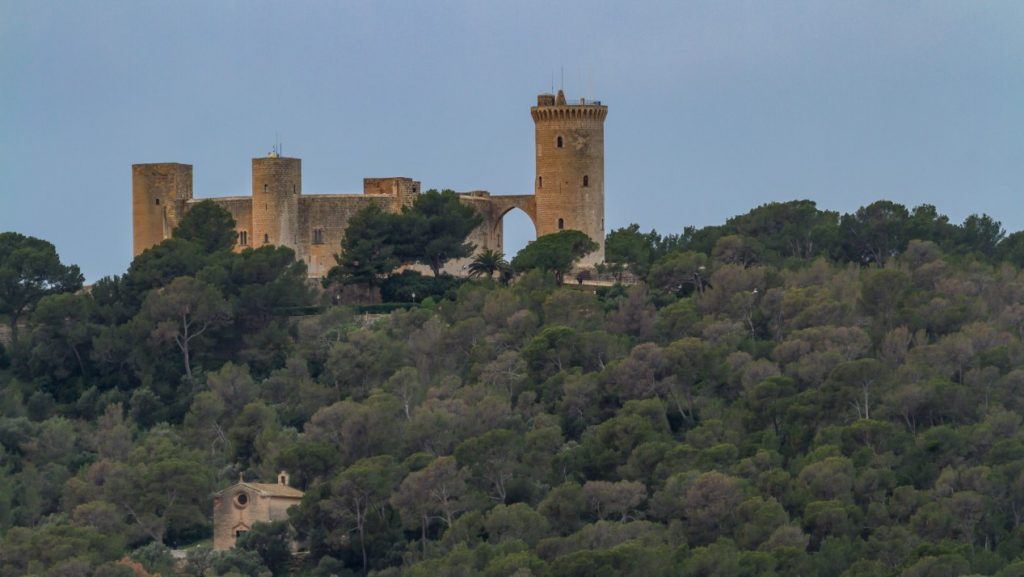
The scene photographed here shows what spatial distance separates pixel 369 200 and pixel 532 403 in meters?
11.4

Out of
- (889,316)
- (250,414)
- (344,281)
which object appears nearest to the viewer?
(250,414)

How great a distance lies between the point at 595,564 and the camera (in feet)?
148

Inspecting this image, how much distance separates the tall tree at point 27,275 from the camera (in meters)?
61.1

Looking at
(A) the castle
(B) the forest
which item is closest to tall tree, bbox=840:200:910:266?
(B) the forest

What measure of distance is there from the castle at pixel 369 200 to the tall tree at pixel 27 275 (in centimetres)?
182

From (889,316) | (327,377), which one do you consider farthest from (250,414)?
(889,316)

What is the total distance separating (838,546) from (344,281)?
1850cm

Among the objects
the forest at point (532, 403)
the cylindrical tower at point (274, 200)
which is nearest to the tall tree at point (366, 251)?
the forest at point (532, 403)

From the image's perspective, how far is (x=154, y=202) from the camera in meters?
63.6

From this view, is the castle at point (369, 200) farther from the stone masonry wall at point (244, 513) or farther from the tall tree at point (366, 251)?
the stone masonry wall at point (244, 513)

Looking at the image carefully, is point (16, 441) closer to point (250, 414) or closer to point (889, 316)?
point (250, 414)

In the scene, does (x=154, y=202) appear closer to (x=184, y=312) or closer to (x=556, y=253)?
(x=184, y=312)

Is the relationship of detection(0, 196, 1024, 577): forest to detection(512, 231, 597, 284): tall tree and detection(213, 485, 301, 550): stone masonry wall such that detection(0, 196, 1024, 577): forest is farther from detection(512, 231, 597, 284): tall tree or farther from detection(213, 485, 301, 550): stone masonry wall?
detection(213, 485, 301, 550): stone masonry wall

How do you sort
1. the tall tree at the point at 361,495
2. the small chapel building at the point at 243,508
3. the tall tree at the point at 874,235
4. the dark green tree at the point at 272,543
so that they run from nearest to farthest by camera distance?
the dark green tree at the point at 272,543, the tall tree at the point at 361,495, the small chapel building at the point at 243,508, the tall tree at the point at 874,235
